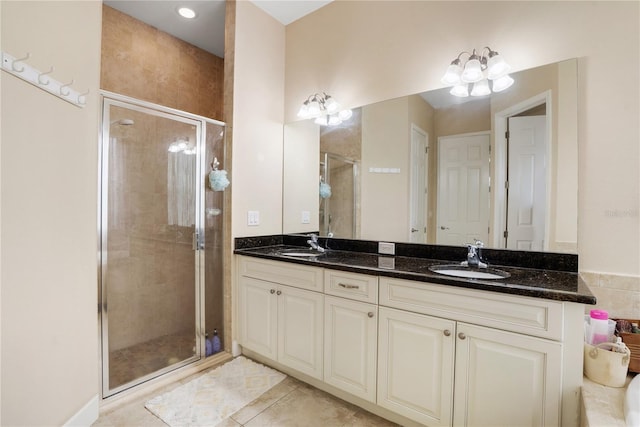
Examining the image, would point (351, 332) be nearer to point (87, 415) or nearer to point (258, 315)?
point (258, 315)

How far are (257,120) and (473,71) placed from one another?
1666mm

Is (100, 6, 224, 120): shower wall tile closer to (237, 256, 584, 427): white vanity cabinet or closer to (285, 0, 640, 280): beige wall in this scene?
A: (285, 0, 640, 280): beige wall

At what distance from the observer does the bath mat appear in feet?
5.65

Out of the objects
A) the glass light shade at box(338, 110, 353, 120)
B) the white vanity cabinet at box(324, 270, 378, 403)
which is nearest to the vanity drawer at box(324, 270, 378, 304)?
the white vanity cabinet at box(324, 270, 378, 403)

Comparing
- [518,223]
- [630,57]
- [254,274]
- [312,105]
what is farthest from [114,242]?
[630,57]

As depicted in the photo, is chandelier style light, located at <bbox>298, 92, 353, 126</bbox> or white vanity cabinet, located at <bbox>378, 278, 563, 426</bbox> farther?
chandelier style light, located at <bbox>298, 92, 353, 126</bbox>

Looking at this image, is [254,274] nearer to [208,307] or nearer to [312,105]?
[208,307]

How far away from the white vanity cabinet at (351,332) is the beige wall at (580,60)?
1140 millimetres

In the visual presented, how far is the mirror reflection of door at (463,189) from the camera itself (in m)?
1.89

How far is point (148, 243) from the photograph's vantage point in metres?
2.21

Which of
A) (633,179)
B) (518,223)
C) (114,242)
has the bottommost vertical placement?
(114,242)

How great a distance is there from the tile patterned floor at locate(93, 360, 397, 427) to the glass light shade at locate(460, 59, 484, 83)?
6.75 feet

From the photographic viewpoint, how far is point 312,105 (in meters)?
2.59

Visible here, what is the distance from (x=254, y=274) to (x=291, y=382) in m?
0.79
